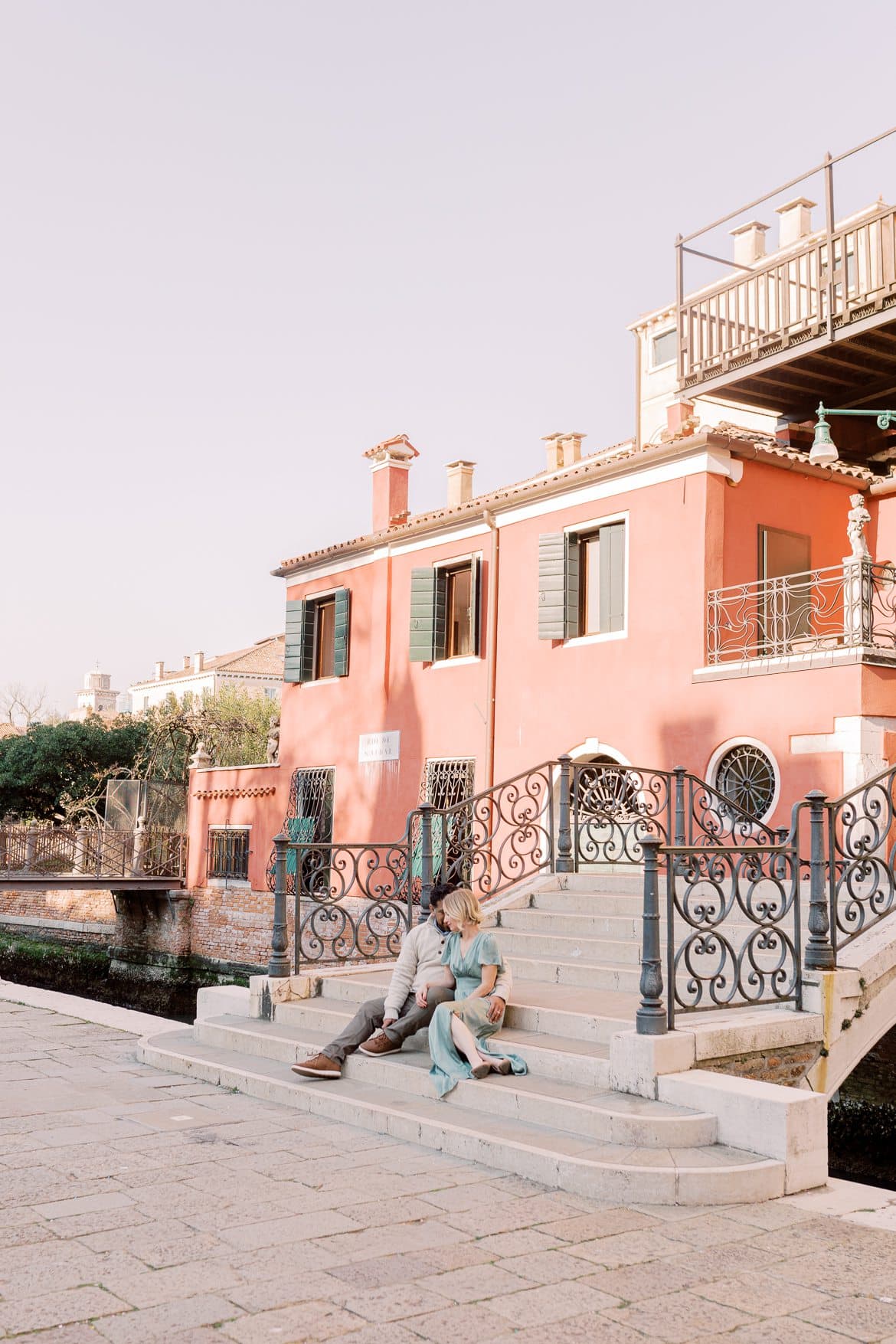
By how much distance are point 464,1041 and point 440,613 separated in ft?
40.1

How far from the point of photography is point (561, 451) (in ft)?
83.9

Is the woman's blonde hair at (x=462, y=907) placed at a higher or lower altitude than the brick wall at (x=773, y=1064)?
higher

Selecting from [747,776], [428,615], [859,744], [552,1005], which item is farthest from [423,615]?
[552,1005]

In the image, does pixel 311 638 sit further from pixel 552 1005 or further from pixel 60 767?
pixel 552 1005

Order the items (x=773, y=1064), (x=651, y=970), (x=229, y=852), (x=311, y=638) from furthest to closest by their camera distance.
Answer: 1. (x=229, y=852)
2. (x=311, y=638)
3. (x=773, y=1064)
4. (x=651, y=970)

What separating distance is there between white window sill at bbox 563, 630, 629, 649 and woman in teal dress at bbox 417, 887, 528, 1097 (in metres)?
8.50

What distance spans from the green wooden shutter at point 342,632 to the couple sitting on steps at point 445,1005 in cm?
1279

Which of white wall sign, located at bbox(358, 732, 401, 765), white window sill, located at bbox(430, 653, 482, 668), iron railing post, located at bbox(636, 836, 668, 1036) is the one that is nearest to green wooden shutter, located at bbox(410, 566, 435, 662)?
white window sill, located at bbox(430, 653, 482, 668)

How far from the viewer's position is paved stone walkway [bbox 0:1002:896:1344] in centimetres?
342

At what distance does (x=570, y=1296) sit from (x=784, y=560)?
11900 millimetres

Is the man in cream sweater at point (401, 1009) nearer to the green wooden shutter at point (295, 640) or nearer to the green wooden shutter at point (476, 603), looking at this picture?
the green wooden shutter at point (476, 603)

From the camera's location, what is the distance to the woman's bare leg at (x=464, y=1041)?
5973mm

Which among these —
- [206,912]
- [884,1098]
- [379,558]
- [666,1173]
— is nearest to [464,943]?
[666,1173]

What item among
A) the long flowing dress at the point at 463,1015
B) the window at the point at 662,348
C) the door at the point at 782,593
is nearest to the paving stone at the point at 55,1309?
the long flowing dress at the point at 463,1015
